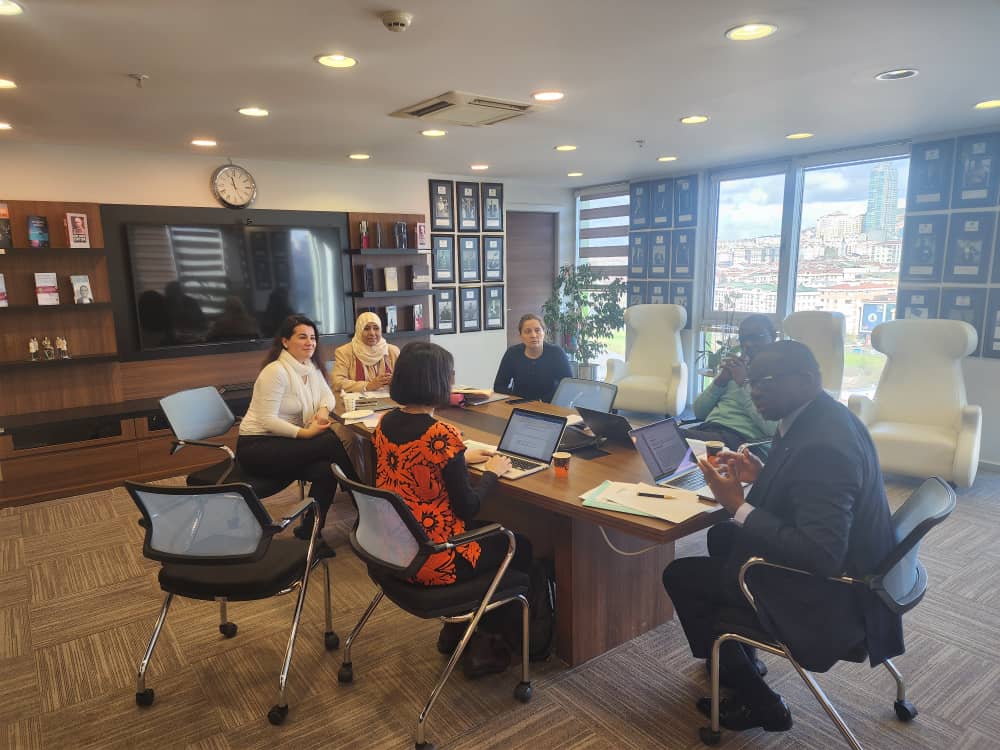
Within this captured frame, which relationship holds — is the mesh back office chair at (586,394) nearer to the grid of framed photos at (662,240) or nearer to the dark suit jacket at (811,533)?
the dark suit jacket at (811,533)

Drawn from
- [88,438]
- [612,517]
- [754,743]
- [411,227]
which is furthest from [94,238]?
[754,743]

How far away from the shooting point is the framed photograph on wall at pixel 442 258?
6.57m

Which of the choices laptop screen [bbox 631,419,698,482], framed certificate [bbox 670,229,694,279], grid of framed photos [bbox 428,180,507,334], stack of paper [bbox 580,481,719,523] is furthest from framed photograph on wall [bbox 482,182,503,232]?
stack of paper [bbox 580,481,719,523]

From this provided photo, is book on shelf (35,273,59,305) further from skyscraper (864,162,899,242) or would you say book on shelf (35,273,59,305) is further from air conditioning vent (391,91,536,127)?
skyscraper (864,162,899,242)

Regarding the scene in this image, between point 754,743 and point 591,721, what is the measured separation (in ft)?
1.68

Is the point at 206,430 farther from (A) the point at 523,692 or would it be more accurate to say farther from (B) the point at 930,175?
(B) the point at 930,175

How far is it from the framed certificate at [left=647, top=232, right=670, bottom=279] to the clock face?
12.9 ft

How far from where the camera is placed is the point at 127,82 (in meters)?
2.99

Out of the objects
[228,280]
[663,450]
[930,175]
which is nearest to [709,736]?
[663,450]

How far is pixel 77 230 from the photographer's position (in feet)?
14.9

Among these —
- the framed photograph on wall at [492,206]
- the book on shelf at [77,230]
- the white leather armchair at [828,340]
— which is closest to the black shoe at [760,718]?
the white leather armchair at [828,340]

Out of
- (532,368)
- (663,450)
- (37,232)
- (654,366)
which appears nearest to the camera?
(663,450)

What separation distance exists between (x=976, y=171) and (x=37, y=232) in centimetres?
649

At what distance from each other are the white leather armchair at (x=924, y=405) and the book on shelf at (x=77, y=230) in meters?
5.49
